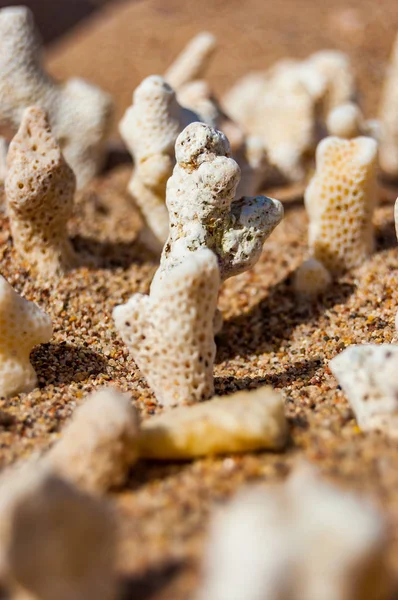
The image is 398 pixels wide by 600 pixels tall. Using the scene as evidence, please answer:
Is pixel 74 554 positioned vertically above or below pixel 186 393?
above

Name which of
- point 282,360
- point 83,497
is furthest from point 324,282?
point 83,497

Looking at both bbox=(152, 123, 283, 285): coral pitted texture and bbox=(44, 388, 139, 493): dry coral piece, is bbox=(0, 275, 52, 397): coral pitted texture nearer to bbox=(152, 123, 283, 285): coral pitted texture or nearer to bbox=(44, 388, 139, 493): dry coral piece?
bbox=(152, 123, 283, 285): coral pitted texture

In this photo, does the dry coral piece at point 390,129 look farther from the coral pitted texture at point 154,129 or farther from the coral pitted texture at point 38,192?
the coral pitted texture at point 38,192

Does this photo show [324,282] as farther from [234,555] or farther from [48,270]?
[234,555]

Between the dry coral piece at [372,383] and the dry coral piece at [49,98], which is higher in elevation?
the dry coral piece at [49,98]

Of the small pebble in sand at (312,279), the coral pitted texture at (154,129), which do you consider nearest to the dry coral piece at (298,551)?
the small pebble in sand at (312,279)

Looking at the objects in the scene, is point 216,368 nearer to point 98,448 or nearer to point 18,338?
point 18,338

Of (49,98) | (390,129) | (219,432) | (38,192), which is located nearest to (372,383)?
(219,432)
